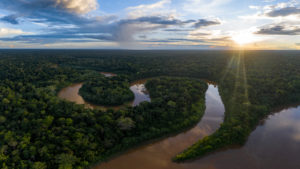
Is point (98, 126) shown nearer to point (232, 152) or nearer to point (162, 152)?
point (162, 152)

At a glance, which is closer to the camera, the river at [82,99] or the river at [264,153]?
the river at [264,153]

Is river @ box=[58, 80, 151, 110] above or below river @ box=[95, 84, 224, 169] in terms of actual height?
above

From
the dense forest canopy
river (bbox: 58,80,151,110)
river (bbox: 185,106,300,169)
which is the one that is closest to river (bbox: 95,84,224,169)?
Answer: the dense forest canopy

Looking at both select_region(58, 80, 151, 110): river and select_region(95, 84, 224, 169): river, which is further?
select_region(58, 80, 151, 110): river

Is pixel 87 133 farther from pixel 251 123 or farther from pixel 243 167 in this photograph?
pixel 251 123

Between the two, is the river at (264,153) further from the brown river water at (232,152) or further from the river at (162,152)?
the river at (162,152)

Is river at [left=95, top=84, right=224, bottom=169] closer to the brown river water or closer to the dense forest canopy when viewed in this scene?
the brown river water

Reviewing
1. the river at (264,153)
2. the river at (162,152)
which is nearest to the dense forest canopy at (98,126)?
the river at (162,152)

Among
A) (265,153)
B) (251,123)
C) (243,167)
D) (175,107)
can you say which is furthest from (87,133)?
(251,123)

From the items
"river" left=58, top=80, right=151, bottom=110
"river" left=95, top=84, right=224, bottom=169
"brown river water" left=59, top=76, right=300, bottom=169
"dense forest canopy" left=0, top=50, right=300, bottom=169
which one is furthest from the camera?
"river" left=58, top=80, right=151, bottom=110
